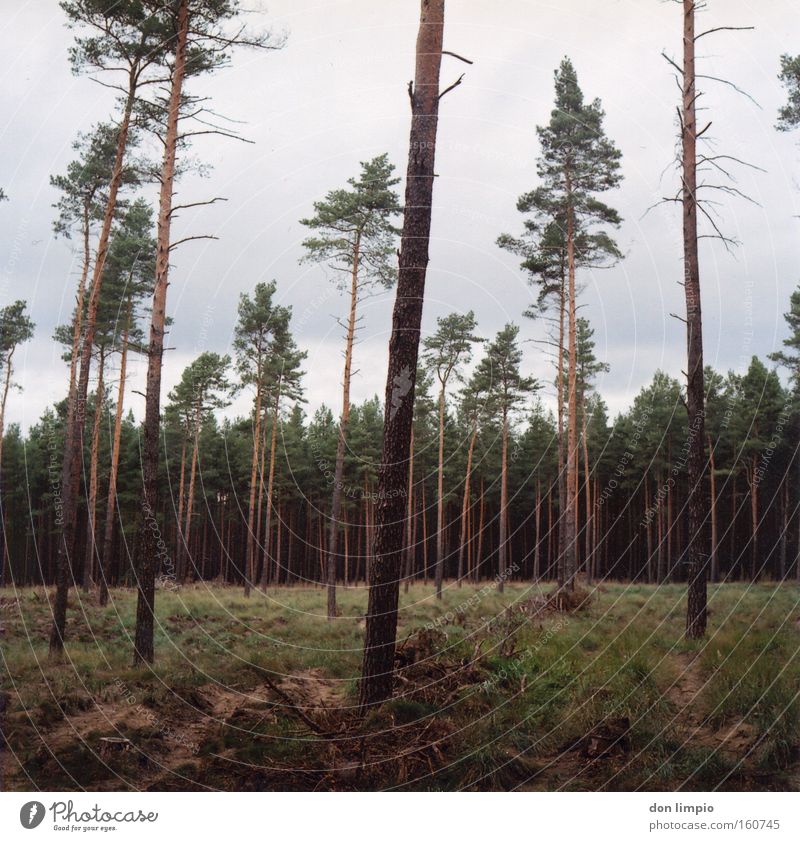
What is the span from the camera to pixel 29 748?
20.9ft

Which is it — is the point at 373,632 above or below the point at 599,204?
below

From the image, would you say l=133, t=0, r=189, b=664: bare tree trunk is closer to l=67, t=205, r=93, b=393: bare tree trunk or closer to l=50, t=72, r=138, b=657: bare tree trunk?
l=50, t=72, r=138, b=657: bare tree trunk

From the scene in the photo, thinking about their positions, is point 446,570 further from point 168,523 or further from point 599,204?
point 599,204

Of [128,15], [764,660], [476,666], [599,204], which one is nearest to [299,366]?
[599,204]

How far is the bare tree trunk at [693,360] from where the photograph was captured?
29.7 ft

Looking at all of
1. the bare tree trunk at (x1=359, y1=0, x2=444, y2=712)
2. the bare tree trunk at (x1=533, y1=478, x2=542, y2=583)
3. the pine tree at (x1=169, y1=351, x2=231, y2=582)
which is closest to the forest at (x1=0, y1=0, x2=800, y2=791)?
the bare tree trunk at (x1=359, y1=0, x2=444, y2=712)

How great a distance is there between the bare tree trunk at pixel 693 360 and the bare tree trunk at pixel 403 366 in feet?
15.9

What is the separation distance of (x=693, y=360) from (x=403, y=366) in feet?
17.9

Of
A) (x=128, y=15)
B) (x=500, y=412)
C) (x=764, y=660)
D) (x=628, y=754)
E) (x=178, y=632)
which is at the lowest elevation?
(x=178, y=632)

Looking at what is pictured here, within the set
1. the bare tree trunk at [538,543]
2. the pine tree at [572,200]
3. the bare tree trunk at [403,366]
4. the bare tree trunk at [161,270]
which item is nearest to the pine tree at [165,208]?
the bare tree trunk at [161,270]

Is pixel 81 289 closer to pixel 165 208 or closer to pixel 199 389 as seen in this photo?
pixel 165 208

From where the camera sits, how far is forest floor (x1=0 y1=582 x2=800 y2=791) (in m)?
5.88

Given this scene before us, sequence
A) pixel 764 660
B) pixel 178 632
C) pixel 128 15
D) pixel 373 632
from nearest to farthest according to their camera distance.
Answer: pixel 373 632 < pixel 764 660 < pixel 128 15 < pixel 178 632
